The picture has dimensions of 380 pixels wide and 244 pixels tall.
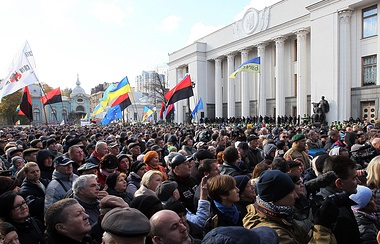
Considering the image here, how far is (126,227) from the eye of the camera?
181cm

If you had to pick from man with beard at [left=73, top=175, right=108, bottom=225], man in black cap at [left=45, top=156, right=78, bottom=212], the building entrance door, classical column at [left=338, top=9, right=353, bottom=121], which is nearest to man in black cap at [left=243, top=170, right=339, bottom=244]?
man with beard at [left=73, top=175, right=108, bottom=225]

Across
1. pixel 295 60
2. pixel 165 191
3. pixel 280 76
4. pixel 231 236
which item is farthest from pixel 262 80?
pixel 231 236

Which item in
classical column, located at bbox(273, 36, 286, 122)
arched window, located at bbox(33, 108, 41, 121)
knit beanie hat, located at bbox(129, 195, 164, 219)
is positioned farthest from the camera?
arched window, located at bbox(33, 108, 41, 121)

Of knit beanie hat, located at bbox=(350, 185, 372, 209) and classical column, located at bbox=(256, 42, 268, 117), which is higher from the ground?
classical column, located at bbox=(256, 42, 268, 117)

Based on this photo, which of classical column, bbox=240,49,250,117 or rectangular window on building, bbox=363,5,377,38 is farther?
classical column, bbox=240,49,250,117

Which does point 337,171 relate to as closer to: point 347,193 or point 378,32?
point 347,193

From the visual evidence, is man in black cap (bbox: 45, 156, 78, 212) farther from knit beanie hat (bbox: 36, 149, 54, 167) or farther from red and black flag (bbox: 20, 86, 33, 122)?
red and black flag (bbox: 20, 86, 33, 122)

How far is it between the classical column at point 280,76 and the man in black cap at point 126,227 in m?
31.9

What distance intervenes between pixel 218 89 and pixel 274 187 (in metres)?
40.3

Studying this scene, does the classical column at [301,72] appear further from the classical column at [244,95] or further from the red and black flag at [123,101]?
the red and black flag at [123,101]

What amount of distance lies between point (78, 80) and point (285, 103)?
80.7 meters

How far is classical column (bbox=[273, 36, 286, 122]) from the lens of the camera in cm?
3181

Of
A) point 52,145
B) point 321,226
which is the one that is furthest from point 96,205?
point 52,145

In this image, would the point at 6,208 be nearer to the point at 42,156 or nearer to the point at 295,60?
the point at 42,156
